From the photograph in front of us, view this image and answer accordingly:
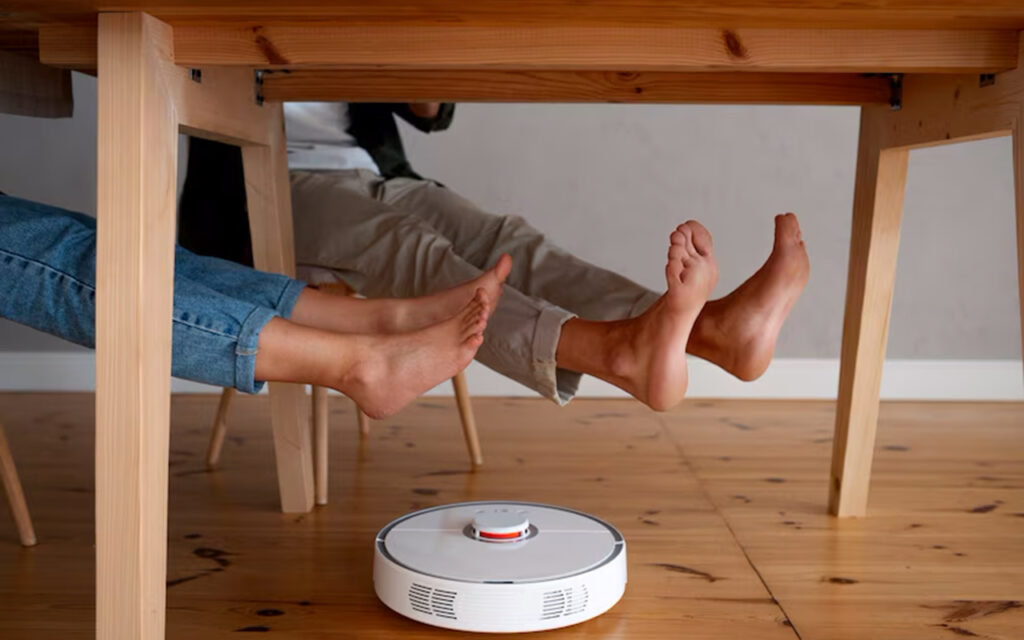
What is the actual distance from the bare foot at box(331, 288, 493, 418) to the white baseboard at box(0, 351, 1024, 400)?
5.45 feet

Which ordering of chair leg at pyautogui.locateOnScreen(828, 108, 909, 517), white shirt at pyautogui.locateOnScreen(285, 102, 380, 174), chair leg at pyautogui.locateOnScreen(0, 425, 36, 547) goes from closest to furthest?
1. chair leg at pyautogui.locateOnScreen(0, 425, 36, 547)
2. chair leg at pyautogui.locateOnScreen(828, 108, 909, 517)
3. white shirt at pyautogui.locateOnScreen(285, 102, 380, 174)

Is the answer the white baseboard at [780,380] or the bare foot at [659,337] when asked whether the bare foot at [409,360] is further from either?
the white baseboard at [780,380]

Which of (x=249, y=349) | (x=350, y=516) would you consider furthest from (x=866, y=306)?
(x=249, y=349)

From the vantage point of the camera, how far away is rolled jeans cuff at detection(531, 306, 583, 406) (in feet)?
4.63

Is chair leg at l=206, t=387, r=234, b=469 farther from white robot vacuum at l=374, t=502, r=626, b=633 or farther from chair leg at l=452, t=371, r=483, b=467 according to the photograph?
white robot vacuum at l=374, t=502, r=626, b=633

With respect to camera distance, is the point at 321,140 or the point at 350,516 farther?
the point at 321,140

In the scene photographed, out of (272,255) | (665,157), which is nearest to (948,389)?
(665,157)

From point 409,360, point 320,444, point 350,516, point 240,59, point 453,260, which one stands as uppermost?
point 240,59

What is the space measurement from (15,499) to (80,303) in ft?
2.04

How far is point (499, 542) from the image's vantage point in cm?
138

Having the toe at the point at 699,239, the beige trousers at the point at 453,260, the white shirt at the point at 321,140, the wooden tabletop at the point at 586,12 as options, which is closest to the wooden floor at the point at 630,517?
the beige trousers at the point at 453,260

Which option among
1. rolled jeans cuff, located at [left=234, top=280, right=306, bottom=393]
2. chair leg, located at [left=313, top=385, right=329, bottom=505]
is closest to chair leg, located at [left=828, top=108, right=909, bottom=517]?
chair leg, located at [left=313, top=385, right=329, bottom=505]

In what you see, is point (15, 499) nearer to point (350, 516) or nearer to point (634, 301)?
point (350, 516)

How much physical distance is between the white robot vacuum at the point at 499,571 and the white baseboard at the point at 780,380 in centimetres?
150
